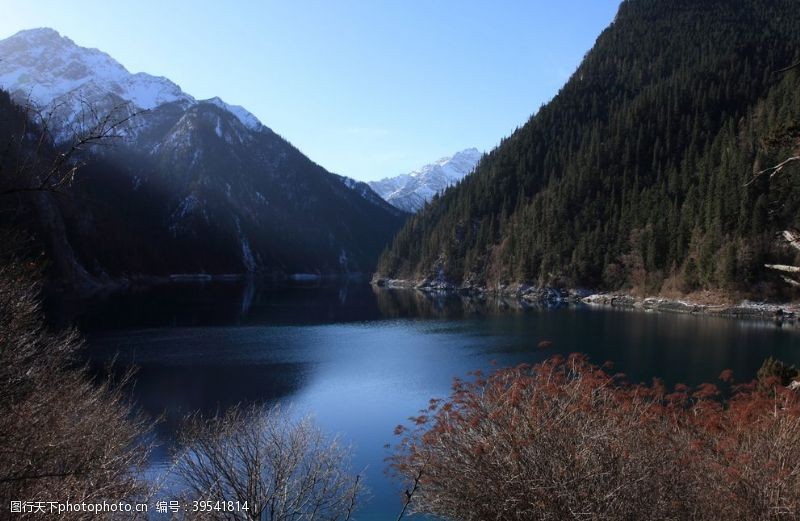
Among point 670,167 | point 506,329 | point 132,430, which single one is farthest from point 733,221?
point 132,430

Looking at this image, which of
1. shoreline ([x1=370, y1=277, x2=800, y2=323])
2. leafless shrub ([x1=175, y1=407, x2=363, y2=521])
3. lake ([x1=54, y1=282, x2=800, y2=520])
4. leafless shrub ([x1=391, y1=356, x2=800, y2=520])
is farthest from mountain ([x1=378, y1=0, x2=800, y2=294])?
leafless shrub ([x1=175, y1=407, x2=363, y2=521])

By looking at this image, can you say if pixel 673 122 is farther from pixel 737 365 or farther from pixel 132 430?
pixel 132 430

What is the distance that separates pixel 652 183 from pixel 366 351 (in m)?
114

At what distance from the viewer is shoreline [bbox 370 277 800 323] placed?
8569 centimetres

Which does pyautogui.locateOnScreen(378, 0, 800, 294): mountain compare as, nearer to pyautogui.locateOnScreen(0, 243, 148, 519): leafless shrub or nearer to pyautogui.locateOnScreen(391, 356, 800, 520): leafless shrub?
pyautogui.locateOnScreen(391, 356, 800, 520): leafless shrub

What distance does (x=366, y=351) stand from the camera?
60.4 m

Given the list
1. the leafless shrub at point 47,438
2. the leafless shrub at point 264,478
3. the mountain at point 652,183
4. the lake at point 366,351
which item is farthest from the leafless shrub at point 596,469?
the mountain at point 652,183

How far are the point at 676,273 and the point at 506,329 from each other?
175 feet

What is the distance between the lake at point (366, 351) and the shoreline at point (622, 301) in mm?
8609

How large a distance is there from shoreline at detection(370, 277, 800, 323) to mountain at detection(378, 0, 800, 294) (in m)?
3.23

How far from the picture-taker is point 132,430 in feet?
79.5

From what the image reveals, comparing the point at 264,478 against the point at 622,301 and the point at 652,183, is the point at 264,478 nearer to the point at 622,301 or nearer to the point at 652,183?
the point at 622,301

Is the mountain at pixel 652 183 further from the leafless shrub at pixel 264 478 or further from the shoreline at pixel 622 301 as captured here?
the leafless shrub at pixel 264 478

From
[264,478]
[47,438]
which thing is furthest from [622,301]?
[47,438]
